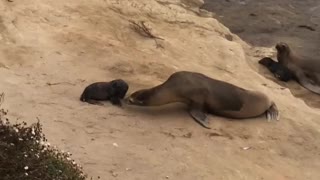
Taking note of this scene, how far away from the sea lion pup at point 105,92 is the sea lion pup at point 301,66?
4051 millimetres

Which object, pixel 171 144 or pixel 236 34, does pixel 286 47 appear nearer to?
pixel 236 34

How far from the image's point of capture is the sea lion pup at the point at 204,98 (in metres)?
8.55

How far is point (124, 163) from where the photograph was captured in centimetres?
686

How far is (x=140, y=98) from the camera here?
27.9 feet

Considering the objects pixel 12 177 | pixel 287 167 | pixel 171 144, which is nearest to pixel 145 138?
pixel 171 144

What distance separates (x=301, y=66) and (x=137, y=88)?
3.94m

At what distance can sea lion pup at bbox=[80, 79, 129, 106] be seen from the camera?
834 cm

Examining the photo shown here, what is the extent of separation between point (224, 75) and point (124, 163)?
365 cm

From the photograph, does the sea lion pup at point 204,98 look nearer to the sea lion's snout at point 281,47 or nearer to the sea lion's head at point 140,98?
the sea lion's head at point 140,98

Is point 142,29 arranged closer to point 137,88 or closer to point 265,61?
point 137,88

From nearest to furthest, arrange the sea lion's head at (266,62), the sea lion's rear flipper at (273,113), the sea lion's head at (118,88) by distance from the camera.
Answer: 1. the sea lion's head at (118,88)
2. the sea lion's rear flipper at (273,113)
3. the sea lion's head at (266,62)

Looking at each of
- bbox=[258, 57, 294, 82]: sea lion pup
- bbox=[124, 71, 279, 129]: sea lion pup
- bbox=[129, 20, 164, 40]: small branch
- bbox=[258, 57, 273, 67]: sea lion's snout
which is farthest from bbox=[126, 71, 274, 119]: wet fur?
bbox=[258, 57, 273, 67]: sea lion's snout

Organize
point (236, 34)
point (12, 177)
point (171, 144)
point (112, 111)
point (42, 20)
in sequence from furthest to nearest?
point (236, 34) → point (42, 20) → point (112, 111) → point (171, 144) → point (12, 177)

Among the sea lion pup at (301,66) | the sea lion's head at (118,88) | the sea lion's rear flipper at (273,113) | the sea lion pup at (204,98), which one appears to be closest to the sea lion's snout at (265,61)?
the sea lion pup at (301,66)
